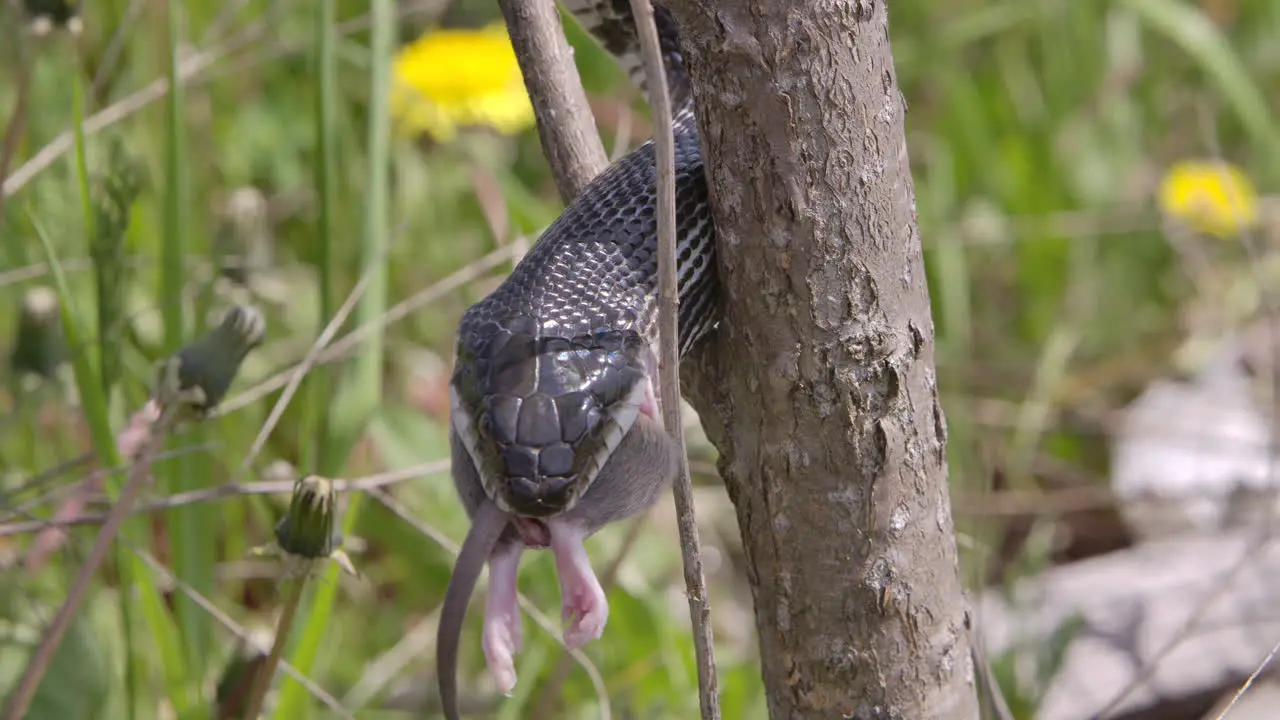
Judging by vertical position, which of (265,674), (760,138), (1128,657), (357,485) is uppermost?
(760,138)

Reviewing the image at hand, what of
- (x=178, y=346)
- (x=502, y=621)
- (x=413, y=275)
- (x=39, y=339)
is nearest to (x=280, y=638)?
(x=502, y=621)

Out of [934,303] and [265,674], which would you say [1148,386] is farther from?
[265,674]

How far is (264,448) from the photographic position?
2.64 m

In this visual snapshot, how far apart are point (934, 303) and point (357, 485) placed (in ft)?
6.28

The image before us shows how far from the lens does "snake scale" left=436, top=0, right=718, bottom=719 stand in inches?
43.3

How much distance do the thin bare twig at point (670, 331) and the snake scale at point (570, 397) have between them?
0.04m

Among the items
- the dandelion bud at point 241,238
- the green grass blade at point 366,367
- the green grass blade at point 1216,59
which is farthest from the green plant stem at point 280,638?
the green grass blade at point 1216,59

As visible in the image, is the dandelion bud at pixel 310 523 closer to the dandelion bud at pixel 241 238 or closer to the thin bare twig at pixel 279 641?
the thin bare twig at pixel 279 641

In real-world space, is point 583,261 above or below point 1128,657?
above

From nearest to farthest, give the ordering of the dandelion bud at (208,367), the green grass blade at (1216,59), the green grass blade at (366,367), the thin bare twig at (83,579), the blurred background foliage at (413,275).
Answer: the thin bare twig at (83,579) → the dandelion bud at (208,367) → the green grass blade at (366,367) → the blurred background foliage at (413,275) → the green grass blade at (1216,59)

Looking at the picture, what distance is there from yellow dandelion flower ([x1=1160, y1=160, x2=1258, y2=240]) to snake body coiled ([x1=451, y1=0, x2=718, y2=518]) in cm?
239

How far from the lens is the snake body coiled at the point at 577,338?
1.11m

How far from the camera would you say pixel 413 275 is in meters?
3.19

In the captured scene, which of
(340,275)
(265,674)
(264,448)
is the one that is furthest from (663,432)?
(340,275)
